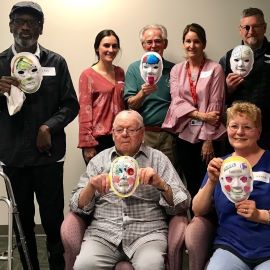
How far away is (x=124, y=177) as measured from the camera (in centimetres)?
218

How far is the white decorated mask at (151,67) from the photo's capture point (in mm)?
2809

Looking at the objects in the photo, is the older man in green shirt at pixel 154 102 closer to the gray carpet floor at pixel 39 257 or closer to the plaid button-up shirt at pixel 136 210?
the plaid button-up shirt at pixel 136 210

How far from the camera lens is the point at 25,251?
8.45 feet

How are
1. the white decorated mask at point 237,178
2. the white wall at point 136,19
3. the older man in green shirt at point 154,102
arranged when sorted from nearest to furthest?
the white decorated mask at point 237,178, the older man in green shirt at point 154,102, the white wall at point 136,19

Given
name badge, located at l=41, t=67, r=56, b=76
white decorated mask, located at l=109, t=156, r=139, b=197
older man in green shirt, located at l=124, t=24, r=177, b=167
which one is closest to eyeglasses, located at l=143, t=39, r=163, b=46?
older man in green shirt, located at l=124, t=24, r=177, b=167

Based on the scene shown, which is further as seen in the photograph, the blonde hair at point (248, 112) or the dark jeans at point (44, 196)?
the dark jeans at point (44, 196)

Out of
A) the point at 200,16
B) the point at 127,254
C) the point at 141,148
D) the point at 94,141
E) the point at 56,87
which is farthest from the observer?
the point at 200,16

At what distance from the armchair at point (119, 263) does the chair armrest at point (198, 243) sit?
7 cm

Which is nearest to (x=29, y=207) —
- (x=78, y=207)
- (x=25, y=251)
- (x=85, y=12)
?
(x=25, y=251)

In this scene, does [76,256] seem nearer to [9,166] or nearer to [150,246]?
[150,246]

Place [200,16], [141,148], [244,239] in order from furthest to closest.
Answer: [200,16] < [141,148] < [244,239]

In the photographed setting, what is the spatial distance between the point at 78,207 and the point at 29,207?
501mm

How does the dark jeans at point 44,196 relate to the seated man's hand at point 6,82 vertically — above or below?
below

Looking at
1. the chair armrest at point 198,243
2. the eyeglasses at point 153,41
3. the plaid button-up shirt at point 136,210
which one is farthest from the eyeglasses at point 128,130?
the eyeglasses at point 153,41
